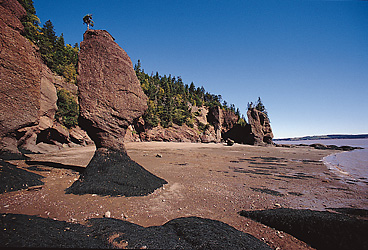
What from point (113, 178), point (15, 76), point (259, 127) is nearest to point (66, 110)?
point (15, 76)

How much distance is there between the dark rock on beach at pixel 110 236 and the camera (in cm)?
184

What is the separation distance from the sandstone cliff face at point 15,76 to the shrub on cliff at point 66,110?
17.0 meters

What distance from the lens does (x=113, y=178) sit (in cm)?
529

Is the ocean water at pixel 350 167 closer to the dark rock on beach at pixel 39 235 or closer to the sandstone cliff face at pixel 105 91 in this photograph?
the dark rock on beach at pixel 39 235

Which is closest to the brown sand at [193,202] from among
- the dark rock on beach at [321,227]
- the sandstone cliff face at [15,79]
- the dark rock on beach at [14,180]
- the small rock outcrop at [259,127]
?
the dark rock on beach at [321,227]

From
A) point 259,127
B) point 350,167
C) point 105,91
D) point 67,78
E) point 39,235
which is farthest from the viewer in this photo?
point 259,127

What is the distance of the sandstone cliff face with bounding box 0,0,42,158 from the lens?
596 centimetres

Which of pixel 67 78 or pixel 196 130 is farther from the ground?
pixel 67 78

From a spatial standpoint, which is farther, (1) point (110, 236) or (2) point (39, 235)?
(1) point (110, 236)

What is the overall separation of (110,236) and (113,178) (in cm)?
338

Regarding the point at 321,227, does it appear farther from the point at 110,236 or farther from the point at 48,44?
the point at 48,44

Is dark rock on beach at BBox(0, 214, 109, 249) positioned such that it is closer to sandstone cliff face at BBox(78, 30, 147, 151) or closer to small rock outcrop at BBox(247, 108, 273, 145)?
sandstone cliff face at BBox(78, 30, 147, 151)

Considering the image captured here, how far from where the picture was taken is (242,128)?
59344mm

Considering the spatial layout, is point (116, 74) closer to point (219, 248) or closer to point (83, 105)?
point (83, 105)
